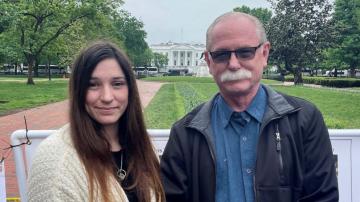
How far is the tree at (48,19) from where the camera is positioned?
35.9 meters

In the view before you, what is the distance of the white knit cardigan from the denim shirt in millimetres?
528

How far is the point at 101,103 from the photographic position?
8.10ft

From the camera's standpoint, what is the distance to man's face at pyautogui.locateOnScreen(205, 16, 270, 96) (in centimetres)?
237

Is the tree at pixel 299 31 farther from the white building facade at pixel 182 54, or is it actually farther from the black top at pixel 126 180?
the white building facade at pixel 182 54

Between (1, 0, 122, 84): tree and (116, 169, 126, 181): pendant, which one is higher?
(1, 0, 122, 84): tree

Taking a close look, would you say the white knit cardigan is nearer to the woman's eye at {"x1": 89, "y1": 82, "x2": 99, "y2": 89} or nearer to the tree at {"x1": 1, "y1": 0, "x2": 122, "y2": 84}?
the woman's eye at {"x1": 89, "y1": 82, "x2": 99, "y2": 89}

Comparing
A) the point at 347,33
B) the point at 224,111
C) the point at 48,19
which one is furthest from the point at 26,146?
the point at 347,33

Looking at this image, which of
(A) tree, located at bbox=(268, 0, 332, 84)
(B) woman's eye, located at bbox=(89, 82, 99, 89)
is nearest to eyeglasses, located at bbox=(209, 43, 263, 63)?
(B) woman's eye, located at bbox=(89, 82, 99, 89)

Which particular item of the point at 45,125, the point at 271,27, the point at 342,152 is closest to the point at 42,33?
the point at 271,27

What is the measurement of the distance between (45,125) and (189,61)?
10490cm

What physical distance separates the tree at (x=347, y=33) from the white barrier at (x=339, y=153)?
41.6m

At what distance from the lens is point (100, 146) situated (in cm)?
245

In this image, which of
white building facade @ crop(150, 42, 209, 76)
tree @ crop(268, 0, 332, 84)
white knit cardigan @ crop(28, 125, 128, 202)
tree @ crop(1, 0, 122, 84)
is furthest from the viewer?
white building facade @ crop(150, 42, 209, 76)

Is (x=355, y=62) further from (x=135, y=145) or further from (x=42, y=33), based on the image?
(x=135, y=145)
